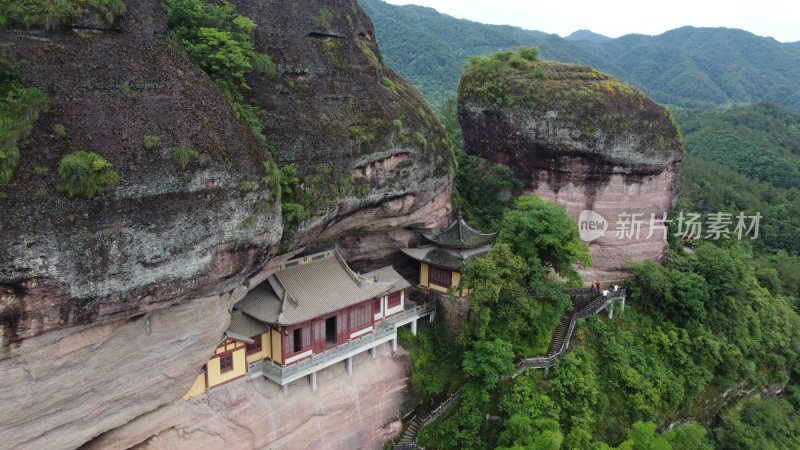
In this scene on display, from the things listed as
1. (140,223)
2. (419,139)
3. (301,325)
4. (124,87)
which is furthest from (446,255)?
(124,87)

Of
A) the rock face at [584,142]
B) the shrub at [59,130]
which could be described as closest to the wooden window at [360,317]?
the shrub at [59,130]

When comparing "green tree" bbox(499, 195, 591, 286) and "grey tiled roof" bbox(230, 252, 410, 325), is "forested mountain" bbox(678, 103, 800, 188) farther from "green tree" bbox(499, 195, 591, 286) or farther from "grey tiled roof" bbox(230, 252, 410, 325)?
"grey tiled roof" bbox(230, 252, 410, 325)

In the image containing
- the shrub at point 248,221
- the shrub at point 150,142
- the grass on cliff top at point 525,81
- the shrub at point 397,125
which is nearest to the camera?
the shrub at point 150,142

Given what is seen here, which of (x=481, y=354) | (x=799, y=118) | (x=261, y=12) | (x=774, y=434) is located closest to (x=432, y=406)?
(x=481, y=354)

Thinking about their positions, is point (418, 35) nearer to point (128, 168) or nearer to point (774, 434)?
point (774, 434)

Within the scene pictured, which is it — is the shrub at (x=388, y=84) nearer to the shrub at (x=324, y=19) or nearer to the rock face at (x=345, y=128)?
the rock face at (x=345, y=128)
